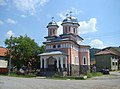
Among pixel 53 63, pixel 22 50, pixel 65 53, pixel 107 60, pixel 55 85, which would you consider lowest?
pixel 55 85

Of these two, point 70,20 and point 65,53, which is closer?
point 65,53

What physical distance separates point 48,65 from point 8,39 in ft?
38.7

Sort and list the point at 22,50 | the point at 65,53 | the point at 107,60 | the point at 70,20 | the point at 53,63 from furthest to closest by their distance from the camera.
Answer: the point at 107,60 < the point at 70,20 < the point at 22,50 < the point at 53,63 < the point at 65,53

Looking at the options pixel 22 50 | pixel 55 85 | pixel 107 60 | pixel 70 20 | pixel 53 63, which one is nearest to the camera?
pixel 55 85

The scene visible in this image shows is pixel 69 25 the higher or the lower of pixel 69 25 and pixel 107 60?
the higher

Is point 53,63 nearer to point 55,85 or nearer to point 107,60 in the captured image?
point 55,85

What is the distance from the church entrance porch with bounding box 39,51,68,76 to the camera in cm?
4266

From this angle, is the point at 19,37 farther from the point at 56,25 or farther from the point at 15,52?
the point at 56,25

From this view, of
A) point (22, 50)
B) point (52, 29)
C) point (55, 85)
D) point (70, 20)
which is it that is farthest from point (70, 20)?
point (55, 85)

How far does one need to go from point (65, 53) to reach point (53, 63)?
4.29m

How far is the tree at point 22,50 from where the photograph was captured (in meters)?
48.5

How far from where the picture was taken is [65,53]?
144 ft

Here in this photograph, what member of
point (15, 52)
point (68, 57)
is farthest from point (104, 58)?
point (15, 52)

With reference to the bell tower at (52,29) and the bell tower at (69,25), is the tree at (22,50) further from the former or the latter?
the bell tower at (69,25)
